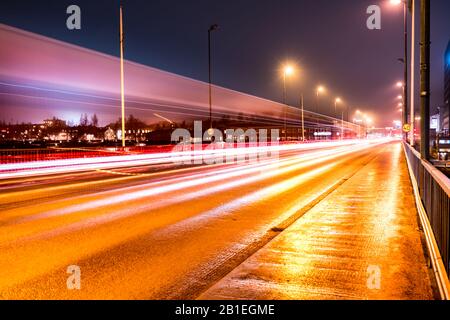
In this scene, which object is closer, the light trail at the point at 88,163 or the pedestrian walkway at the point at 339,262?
the pedestrian walkway at the point at 339,262

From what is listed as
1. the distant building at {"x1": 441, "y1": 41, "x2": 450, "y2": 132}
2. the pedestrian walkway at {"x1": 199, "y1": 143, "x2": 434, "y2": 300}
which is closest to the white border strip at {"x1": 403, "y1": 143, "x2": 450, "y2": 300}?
the pedestrian walkway at {"x1": 199, "y1": 143, "x2": 434, "y2": 300}

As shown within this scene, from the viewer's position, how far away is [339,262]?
5594 millimetres

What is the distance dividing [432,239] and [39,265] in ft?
18.1

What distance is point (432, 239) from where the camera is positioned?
6.19 m

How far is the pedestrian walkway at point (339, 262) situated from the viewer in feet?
14.8

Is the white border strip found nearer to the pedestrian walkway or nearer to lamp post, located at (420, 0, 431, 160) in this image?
the pedestrian walkway

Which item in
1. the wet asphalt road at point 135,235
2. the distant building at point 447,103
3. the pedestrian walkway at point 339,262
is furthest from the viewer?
the distant building at point 447,103

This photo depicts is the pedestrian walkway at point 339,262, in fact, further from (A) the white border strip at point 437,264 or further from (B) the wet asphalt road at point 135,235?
(B) the wet asphalt road at point 135,235

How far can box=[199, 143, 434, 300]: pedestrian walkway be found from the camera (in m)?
4.50

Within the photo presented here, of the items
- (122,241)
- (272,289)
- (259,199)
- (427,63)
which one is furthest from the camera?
(259,199)

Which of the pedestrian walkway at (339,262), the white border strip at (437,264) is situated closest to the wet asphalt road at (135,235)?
the pedestrian walkway at (339,262)

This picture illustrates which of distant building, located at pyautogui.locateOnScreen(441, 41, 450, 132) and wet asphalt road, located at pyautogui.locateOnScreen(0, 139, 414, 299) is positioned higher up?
distant building, located at pyautogui.locateOnScreen(441, 41, 450, 132)
